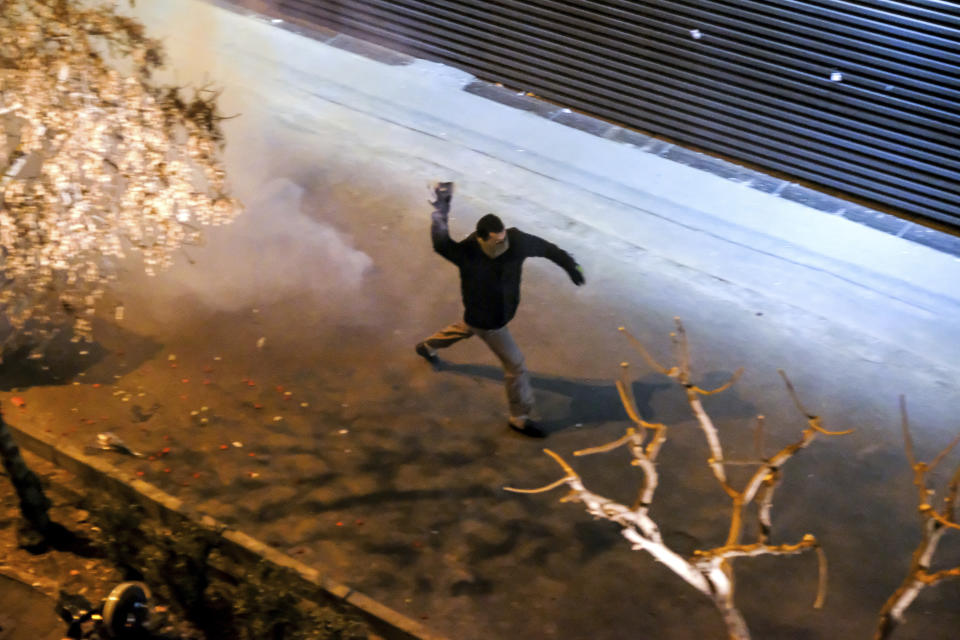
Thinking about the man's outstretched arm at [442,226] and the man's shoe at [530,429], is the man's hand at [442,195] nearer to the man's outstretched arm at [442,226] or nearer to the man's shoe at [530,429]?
the man's outstretched arm at [442,226]

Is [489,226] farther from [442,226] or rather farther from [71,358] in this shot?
[71,358]

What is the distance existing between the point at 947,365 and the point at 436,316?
15.5 feet

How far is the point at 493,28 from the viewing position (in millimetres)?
10906

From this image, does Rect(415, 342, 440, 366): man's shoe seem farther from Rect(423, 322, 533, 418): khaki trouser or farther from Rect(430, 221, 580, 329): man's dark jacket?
Rect(430, 221, 580, 329): man's dark jacket

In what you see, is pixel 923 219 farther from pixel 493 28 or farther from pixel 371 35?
pixel 371 35

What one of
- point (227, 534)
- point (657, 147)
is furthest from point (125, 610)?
point (657, 147)

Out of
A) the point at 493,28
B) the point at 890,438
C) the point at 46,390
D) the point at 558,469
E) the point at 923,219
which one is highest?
the point at 493,28

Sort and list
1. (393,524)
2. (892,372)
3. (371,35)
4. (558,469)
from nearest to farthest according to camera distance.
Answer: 1. (393,524)
2. (558,469)
3. (892,372)
4. (371,35)

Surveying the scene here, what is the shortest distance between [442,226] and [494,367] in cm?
181

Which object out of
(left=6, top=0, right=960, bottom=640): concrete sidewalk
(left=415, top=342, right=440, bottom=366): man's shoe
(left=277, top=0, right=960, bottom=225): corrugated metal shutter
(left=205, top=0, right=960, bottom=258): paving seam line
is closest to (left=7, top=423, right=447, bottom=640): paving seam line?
(left=6, top=0, right=960, bottom=640): concrete sidewalk

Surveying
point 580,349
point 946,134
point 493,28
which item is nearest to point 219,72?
point 493,28

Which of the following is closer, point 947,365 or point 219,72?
point 947,365

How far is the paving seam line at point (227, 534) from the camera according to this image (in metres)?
5.53

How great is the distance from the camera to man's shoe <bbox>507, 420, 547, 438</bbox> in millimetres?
6973
